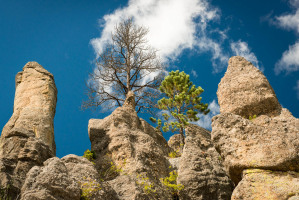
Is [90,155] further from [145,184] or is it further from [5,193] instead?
[5,193]

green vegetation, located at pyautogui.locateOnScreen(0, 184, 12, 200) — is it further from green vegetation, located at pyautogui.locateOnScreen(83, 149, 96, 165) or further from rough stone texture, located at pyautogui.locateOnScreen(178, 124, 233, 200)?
rough stone texture, located at pyautogui.locateOnScreen(178, 124, 233, 200)

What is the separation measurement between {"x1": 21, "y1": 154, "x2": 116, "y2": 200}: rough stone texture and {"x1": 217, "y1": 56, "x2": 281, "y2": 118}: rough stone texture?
5971 mm

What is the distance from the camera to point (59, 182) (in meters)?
7.91

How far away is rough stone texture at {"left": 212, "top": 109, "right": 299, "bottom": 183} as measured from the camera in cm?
898

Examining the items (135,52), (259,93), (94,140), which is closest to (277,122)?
(259,93)

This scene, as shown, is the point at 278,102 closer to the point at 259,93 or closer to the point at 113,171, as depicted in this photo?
the point at 259,93

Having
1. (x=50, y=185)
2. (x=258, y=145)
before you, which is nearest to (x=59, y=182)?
(x=50, y=185)

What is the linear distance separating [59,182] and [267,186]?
17.7 ft

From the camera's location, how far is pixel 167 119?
20.3 metres

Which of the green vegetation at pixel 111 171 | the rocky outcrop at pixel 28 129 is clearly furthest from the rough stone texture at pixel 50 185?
the green vegetation at pixel 111 171

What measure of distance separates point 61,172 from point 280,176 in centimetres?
587

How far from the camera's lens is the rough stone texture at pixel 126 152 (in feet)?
37.3

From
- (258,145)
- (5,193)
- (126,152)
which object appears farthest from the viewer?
(126,152)

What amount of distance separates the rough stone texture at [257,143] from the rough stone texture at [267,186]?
22cm
